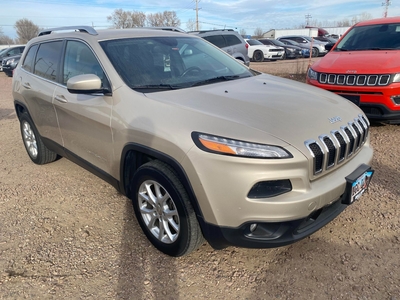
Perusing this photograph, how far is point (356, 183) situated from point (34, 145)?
4177 mm

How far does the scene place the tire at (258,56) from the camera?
21109 millimetres

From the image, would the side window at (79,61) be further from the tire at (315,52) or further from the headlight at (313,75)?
the tire at (315,52)

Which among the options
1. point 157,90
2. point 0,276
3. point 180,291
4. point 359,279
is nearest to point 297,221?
point 359,279

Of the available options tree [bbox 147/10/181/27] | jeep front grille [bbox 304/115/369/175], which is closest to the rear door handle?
jeep front grille [bbox 304/115/369/175]

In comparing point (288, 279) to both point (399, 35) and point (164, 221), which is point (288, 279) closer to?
point (164, 221)

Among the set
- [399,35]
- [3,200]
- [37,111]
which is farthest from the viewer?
[399,35]

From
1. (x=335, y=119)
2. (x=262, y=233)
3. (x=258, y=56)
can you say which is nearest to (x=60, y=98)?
(x=262, y=233)

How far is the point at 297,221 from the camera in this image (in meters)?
2.18

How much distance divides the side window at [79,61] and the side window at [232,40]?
8903mm

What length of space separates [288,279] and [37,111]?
346 centimetres

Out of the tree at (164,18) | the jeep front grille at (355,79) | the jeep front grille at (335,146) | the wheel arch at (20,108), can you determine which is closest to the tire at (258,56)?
the jeep front grille at (355,79)

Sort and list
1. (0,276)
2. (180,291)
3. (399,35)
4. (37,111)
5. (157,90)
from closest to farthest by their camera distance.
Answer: (180,291), (0,276), (157,90), (37,111), (399,35)

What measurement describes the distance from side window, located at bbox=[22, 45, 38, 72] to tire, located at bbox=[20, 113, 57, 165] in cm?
63

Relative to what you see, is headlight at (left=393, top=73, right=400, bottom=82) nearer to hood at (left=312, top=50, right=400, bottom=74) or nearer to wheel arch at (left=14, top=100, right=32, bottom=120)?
hood at (left=312, top=50, right=400, bottom=74)
